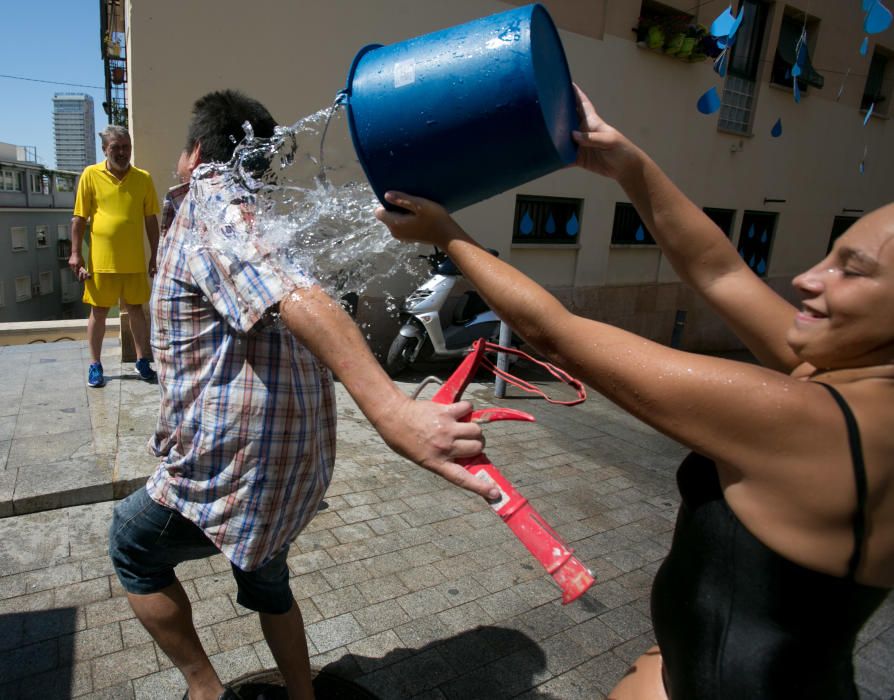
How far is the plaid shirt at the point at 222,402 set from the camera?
1.58 m

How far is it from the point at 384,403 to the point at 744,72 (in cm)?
1066

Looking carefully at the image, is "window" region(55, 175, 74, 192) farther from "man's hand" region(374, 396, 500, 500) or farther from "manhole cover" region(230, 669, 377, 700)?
"man's hand" region(374, 396, 500, 500)

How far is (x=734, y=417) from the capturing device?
0.99 metres

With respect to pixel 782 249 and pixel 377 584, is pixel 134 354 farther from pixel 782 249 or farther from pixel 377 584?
pixel 782 249

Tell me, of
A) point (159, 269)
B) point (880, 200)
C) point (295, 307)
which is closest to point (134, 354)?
point (159, 269)

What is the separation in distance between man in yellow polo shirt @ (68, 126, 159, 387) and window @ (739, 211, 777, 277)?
923 centimetres

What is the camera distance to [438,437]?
1.09 metres

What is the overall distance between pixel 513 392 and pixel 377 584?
3.68m

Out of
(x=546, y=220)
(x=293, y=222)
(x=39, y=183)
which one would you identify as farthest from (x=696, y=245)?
(x=39, y=183)

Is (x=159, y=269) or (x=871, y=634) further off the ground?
(x=159, y=269)

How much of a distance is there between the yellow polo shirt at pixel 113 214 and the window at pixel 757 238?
9.24 meters

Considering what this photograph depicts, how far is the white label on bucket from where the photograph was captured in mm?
1228

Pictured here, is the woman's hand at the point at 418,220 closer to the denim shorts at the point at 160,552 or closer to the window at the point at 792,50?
the denim shorts at the point at 160,552

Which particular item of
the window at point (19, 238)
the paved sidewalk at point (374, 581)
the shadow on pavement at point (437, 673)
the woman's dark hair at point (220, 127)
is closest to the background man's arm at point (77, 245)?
the paved sidewalk at point (374, 581)
